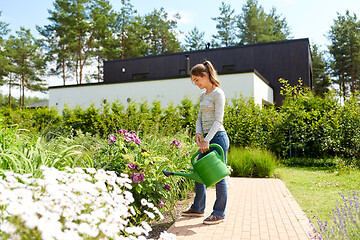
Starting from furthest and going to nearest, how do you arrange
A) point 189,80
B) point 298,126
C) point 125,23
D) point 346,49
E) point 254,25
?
point 346,49
point 125,23
point 254,25
point 189,80
point 298,126

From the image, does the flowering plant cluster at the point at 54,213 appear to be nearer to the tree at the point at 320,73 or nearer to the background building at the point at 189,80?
the background building at the point at 189,80

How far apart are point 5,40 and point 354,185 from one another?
3589 centimetres

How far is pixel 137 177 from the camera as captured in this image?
2.79 m

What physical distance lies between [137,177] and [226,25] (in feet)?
105

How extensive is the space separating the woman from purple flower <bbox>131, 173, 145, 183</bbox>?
0.63 meters

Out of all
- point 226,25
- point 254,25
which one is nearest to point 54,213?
point 254,25

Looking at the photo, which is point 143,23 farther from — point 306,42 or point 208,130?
point 208,130

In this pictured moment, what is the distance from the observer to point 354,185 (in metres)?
5.08

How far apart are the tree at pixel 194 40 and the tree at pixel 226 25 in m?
2.65

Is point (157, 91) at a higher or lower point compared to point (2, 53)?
lower

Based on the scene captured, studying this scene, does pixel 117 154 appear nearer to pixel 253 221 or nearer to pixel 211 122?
pixel 211 122

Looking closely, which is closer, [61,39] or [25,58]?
[61,39]

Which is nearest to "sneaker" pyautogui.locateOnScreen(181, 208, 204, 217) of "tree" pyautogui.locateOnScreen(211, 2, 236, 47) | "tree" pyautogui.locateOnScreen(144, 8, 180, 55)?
"tree" pyautogui.locateOnScreen(144, 8, 180, 55)

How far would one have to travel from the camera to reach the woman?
9.83 ft
